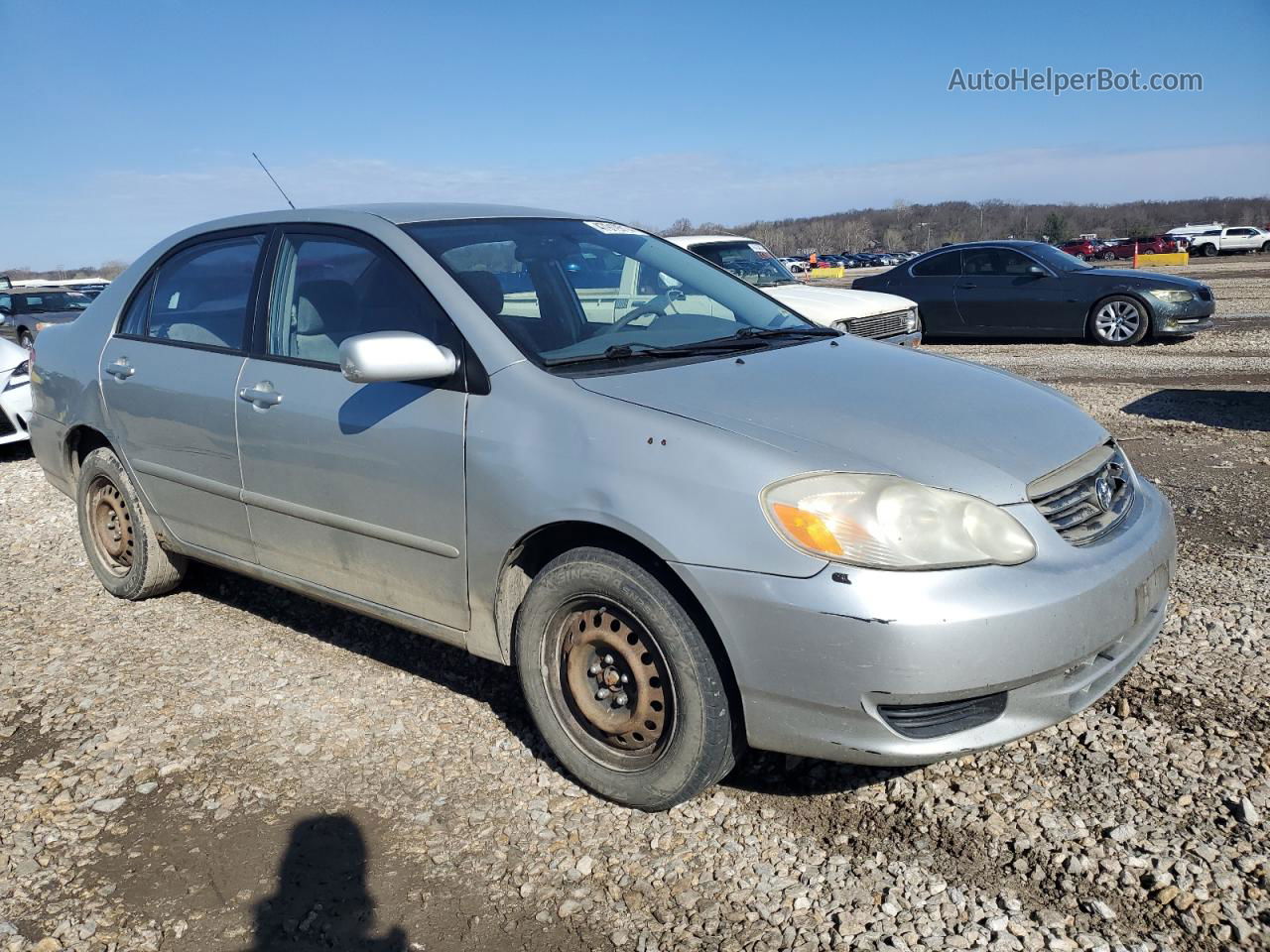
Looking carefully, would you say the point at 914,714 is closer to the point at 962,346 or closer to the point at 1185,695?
the point at 1185,695

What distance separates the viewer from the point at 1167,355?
1238 centimetres

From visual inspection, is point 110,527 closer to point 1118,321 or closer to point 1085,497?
point 1085,497

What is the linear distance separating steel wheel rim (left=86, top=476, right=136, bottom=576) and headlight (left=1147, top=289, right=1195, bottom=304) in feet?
40.5

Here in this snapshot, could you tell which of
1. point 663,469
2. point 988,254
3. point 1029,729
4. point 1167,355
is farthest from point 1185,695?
point 988,254

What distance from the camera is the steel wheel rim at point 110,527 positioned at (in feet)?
16.0

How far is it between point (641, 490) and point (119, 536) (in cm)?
325

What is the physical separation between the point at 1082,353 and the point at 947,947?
11819 millimetres

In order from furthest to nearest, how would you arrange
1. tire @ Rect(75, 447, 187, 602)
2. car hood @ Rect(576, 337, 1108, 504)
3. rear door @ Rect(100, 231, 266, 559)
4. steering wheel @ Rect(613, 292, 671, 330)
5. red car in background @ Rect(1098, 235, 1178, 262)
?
red car in background @ Rect(1098, 235, 1178, 262) < tire @ Rect(75, 447, 187, 602) < rear door @ Rect(100, 231, 266, 559) < steering wheel @ Rect(613, 292, 671, 330) < car hood @ Rect(576, 337, 1108, 504)

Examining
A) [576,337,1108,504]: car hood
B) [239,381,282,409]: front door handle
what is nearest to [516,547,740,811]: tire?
[576,337,1108,504]: car hood

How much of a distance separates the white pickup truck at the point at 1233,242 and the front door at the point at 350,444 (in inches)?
2262

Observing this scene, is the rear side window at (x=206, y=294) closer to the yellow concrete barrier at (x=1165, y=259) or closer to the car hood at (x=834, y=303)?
the car hood at (x=834, y=303)

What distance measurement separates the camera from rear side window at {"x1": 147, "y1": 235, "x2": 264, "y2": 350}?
163 inches

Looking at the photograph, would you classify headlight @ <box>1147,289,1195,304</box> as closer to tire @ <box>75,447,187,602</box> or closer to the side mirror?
tire @ <box>75,447,187,602</box>

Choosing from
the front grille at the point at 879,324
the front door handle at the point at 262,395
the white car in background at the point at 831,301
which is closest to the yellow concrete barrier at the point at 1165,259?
the white car in background at the point at 831,301
